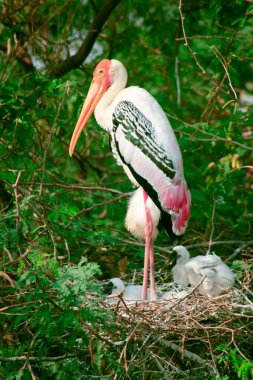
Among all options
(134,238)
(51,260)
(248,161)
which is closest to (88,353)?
(51,260)

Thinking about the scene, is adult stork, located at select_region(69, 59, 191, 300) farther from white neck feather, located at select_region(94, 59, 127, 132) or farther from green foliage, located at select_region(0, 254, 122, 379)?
green foliage, located at select_region(0, 254, 122, 379)

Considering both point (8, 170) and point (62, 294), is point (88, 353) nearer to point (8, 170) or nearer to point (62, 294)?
point (62, 294)

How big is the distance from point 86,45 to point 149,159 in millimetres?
1564

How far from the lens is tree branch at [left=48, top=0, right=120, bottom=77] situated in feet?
28.1

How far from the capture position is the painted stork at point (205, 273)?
709 cm

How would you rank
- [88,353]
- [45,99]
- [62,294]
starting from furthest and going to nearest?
[45,99]
[88,353]
[62,294]

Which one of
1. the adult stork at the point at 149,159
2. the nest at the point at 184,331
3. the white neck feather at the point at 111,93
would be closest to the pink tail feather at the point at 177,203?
the adult stork at the point at 149,159

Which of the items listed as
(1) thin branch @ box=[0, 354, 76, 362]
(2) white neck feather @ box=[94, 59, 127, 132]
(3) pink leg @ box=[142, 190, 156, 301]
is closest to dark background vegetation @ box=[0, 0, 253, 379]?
(1) thin branch @ box=[0, 354, 76, 362]

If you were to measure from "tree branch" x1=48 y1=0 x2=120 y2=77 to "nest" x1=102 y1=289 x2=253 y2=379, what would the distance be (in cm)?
244

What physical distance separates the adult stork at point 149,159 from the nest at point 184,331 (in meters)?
0.72

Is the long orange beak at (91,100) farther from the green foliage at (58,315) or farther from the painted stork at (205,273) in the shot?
the green foliage at (58,315)

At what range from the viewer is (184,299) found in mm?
6840

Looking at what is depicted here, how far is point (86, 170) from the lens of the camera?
9547mm

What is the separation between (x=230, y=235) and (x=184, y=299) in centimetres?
162
